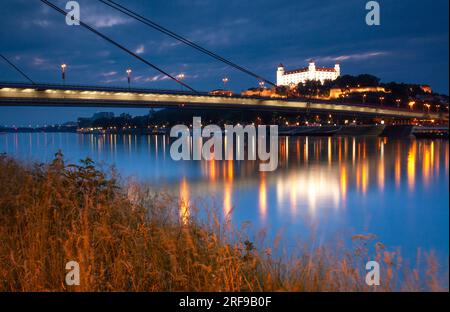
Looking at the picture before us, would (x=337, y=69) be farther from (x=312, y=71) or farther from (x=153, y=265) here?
(x=153, y=265)

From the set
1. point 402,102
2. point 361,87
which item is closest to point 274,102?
point 402,102

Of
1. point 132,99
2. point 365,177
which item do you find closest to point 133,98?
point 132,99

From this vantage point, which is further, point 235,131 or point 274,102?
point 235,131

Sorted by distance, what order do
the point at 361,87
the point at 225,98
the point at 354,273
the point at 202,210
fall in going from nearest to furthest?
1. the point at 354,273
2. the point at 202,210
3. the point at 225,98
4. the point at 361,87

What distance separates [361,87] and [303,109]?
291 ft

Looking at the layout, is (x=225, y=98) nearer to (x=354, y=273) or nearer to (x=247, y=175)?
(x=247, y=175)

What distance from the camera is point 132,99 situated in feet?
129

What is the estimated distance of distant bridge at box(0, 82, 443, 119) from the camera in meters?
32.8

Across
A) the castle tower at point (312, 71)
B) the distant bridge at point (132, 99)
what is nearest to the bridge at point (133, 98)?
the distant bridge at point (132, 99)

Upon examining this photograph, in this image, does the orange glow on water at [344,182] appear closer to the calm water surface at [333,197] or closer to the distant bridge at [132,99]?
the calm water surface at [333,197]

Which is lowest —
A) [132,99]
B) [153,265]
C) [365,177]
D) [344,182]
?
[344,182]

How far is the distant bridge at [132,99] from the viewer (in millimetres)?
32781

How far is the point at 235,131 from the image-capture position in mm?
96062

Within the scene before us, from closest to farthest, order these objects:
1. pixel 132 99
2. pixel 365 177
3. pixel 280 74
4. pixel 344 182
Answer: pixel 344 182
pixel 365 177
pixel 132 99
pixel 280 74
